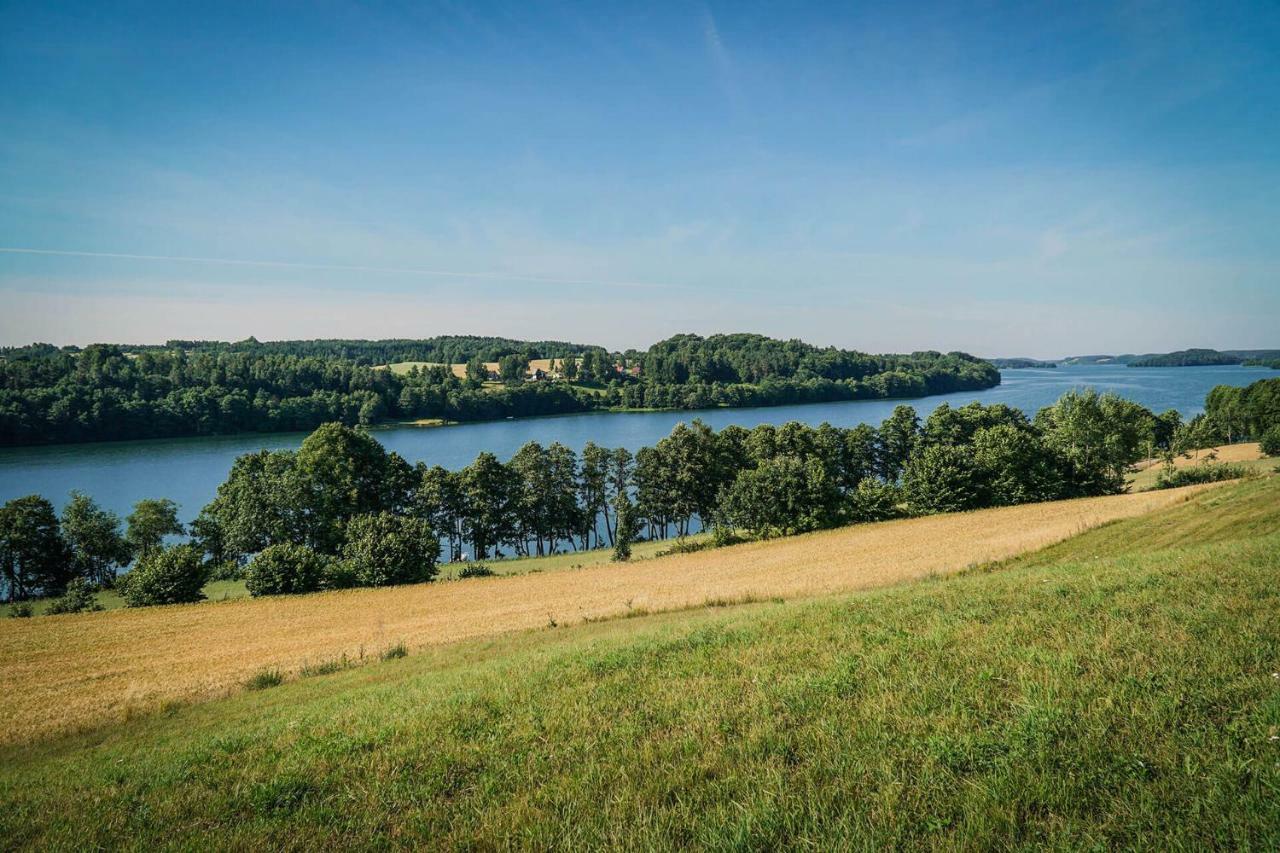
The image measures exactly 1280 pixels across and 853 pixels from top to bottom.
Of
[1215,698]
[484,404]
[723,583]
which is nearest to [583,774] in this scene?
[1215,698]

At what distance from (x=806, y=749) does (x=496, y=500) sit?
60219 mm

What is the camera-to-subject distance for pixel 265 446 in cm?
10588

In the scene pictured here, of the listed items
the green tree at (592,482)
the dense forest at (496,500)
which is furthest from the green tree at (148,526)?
the green tree at (592,482)

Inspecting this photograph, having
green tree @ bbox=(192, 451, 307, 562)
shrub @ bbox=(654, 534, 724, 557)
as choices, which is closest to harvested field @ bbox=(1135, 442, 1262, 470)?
shrub @ bbox=(654, 534, 724, 557)

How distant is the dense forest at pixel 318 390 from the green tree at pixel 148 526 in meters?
73.0

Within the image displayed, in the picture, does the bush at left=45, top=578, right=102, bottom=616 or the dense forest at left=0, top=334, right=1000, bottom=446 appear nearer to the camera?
the bush at left=45, top=578, right=102, bottom=616

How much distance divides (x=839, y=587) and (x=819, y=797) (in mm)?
20036

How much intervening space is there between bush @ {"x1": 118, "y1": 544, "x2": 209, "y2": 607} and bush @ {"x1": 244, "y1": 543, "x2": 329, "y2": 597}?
3.07 meters

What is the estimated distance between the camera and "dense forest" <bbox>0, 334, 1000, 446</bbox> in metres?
112

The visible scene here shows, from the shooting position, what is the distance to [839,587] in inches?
Result: 908

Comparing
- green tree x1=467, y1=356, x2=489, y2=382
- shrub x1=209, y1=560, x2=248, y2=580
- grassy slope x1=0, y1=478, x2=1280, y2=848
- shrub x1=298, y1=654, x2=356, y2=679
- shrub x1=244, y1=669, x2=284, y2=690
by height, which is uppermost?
green tree x1=467, y1=356, x2=489, y2=382

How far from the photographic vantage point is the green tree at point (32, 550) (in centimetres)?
4994

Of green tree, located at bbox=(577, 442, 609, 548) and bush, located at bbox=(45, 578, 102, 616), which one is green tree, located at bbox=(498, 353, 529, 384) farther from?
bush, located at bbox=(45, 578, 102, 616)

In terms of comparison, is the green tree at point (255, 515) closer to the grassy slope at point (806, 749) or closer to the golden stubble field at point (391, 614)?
the golden stubble field at point (391, 614)
